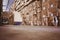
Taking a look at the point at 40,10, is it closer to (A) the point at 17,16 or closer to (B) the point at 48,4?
(B) the point at 48,4

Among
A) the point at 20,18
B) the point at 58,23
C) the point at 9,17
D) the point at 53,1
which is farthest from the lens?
the point at 20,18

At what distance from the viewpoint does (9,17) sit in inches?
281

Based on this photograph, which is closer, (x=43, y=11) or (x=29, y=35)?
(x=29, y=35)

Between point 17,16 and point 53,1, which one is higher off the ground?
point 53,1

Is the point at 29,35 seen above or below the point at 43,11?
below

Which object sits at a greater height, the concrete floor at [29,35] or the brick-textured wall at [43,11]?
the brick-textured wall at [43,11]

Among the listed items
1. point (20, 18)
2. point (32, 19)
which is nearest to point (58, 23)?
point (32, 19)

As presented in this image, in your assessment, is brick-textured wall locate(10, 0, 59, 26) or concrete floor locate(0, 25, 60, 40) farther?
brick-textured wall locate(10, 0, 59, 26)

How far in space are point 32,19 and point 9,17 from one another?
124 cm

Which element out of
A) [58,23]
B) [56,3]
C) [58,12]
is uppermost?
[56,3]

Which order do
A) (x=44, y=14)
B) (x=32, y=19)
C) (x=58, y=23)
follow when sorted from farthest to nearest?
(x=32, y=19) < (x=44, y=14) < (x=58, y=23)

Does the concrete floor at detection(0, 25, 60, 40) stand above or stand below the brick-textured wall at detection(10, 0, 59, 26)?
below

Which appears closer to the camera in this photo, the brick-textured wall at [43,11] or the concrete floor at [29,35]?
the concrete floor at [29,35]

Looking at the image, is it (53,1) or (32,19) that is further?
(32,19)
